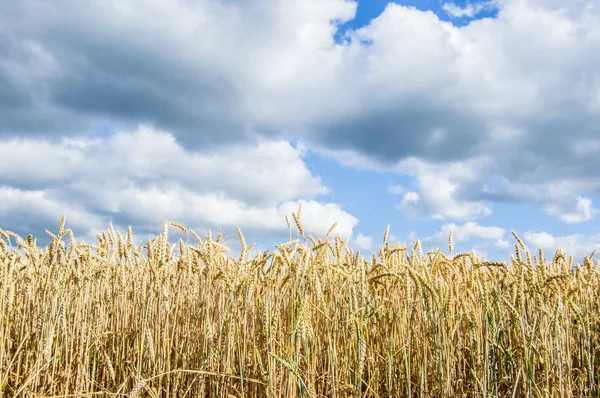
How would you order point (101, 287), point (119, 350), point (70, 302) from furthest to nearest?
point (101, 287), point (70, 302), point (119, 350)

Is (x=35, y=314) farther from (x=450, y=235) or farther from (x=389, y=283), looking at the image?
(x=450, y=235)

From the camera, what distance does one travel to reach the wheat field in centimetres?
291

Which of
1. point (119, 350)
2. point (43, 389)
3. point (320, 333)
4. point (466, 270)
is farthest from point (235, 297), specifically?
point (466, 270)

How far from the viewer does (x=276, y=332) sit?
335 cm

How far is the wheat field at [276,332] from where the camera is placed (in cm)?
291

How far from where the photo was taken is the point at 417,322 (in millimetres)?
4008

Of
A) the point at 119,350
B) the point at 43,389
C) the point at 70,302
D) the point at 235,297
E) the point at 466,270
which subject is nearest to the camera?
the point at 235,297

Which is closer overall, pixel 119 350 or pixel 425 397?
pixel 425 397

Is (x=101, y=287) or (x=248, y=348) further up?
(x=101, y=287)

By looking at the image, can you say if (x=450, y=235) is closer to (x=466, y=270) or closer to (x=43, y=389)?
(x=466, y=270)

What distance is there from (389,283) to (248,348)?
55.9 inches

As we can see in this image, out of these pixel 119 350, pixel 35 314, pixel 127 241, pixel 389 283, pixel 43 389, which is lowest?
pixel 43 389

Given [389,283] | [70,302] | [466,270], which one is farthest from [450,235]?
[70,302]

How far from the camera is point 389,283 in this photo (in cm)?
433
